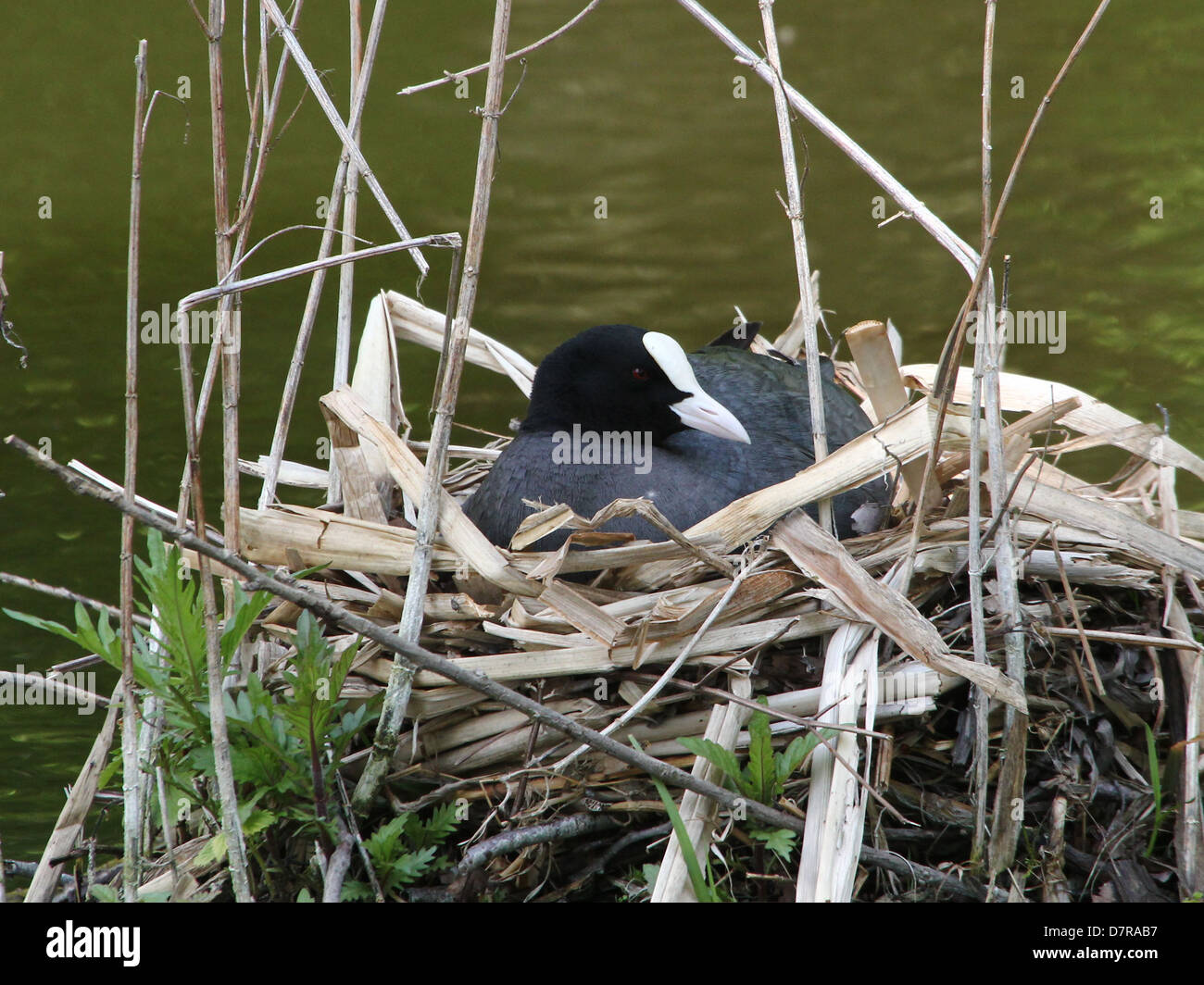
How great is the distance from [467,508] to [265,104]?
93cm

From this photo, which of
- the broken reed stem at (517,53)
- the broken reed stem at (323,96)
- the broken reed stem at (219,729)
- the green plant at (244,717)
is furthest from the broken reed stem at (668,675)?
the broken reed stem at (517,53)

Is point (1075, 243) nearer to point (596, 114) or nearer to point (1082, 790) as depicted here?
point (596, 114)

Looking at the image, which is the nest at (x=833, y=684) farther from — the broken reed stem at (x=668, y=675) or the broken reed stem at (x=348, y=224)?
the broken reed stem at (x=348, y=224)

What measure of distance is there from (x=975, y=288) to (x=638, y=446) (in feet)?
2.98

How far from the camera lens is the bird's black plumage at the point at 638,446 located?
2428mm

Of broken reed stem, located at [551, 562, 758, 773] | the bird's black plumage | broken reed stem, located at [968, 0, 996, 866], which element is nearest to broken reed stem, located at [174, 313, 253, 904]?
broken reed stem, located at [551, 562, 758, 773]

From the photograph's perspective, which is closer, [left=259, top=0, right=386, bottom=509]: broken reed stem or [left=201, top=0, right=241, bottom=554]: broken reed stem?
[left=201, top=0, right=241, bottom=554]: broken reed stem

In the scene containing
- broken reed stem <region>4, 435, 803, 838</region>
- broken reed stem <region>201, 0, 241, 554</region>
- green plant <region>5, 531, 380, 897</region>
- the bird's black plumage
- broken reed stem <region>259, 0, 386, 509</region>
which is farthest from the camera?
the bird's black plumage

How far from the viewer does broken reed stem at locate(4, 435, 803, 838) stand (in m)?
1.51

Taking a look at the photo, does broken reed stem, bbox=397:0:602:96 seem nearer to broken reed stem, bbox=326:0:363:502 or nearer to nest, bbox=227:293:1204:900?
broken reed stem, bbox=326:0:363:502

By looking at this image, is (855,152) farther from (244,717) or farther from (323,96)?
(244,717)

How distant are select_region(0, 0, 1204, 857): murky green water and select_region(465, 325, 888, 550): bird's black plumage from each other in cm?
141

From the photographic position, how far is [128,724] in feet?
5.82

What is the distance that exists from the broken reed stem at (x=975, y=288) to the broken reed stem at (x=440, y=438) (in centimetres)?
31
